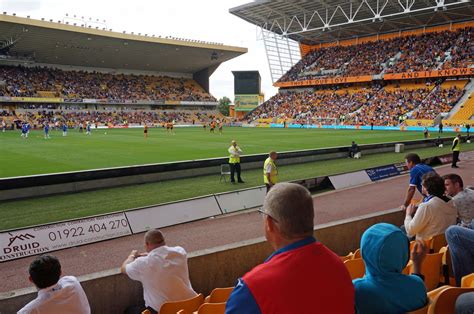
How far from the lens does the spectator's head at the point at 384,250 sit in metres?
2.43

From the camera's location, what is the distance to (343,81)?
224ft

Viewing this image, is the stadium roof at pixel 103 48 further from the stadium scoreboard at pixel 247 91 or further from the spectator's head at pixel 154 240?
the spectator's head at pixel 154 240

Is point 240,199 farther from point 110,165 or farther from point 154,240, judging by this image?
point 110,165

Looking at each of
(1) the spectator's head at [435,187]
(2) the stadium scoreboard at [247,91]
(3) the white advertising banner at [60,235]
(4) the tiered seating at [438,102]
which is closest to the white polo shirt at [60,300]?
(1) the spectator's head at [435,187]

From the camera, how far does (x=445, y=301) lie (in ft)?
8.96

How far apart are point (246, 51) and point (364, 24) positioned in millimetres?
23804

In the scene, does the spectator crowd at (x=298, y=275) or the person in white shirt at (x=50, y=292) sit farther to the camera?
the person in white shirt at (x=50, y=292)

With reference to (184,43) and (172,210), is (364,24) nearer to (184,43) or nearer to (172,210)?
(184,43)

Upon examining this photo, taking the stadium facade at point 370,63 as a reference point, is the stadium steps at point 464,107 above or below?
below

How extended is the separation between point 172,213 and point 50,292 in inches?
289

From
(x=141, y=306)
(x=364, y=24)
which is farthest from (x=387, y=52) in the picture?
(x=141, y=306)

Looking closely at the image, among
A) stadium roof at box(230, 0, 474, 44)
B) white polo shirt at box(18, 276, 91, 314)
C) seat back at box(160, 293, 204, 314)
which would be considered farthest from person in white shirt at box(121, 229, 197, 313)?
stadium roof at box(230, 0, 474, 44)

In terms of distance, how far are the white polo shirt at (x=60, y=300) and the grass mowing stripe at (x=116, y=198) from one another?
8.14 m

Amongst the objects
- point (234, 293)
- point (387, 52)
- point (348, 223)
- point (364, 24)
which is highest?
point (364, 24)
